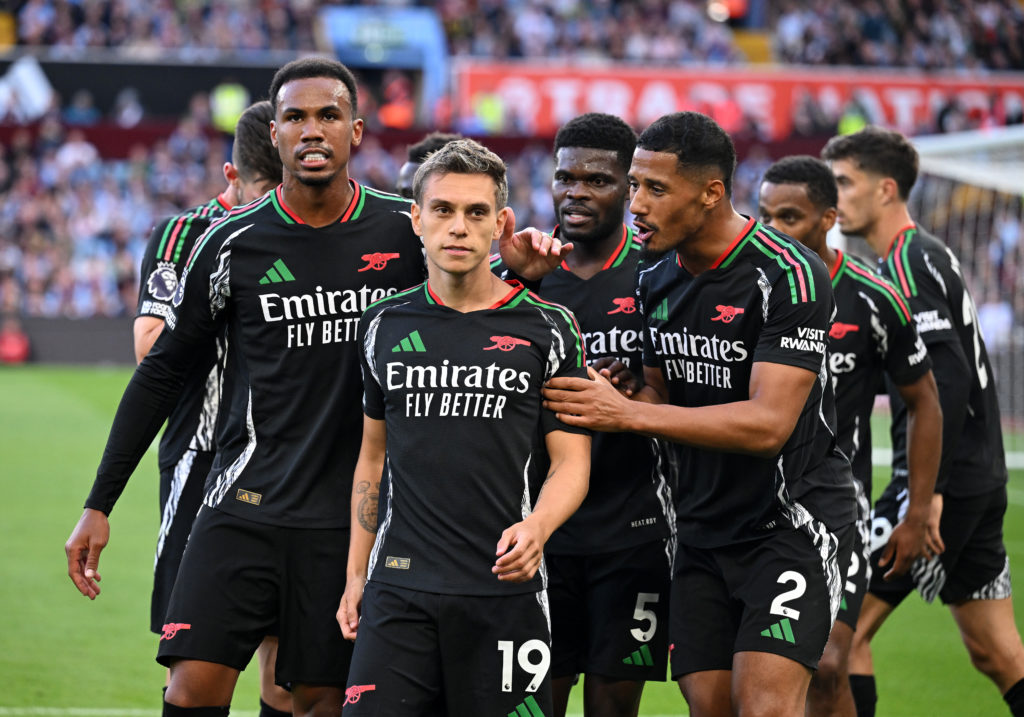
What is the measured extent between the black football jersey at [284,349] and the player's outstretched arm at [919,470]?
2.16m

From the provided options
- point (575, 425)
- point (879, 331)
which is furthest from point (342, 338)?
point (879, 331)

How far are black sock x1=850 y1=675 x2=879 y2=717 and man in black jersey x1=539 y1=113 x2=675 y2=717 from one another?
1.32 metres

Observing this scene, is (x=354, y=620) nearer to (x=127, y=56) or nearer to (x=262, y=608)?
(x=262, y=608)

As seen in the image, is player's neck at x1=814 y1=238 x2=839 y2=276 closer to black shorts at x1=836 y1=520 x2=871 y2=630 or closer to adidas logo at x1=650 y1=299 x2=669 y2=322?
black shorts at x1=836 y1=520 x2=871 y2=630

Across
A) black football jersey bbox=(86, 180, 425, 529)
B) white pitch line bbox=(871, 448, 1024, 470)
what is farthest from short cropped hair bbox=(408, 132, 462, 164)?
white pitch line bbox=(871, 448, 1024, 470)

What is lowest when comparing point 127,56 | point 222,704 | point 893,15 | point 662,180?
point 222,704

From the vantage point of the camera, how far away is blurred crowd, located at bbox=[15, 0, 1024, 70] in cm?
3031

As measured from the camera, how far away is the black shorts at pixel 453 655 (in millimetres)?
3930

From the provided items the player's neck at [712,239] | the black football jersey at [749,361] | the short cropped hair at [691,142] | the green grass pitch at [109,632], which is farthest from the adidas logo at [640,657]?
the green grass pitch at [109,632]

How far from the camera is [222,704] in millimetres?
4352

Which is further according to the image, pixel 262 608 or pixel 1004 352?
pixel 1004 352

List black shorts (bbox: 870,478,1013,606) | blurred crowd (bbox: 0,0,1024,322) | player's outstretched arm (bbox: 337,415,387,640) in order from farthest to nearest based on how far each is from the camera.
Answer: blurred crowd (bbox: 0,0,1024,322) → black shorts (bbox: 870,478,1013,606) → player's outstretched arm (bbox: 337,415,387,640)

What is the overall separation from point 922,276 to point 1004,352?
1196cm

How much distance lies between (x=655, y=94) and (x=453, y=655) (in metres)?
26.5
